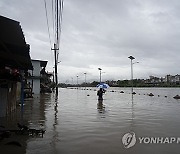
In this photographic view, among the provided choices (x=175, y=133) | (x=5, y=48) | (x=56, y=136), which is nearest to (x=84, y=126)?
(x=56, y=136)

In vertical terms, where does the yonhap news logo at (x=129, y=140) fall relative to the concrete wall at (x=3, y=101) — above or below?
below

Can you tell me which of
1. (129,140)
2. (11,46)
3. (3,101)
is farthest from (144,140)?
(3,101)

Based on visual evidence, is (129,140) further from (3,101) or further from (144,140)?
(3,101)

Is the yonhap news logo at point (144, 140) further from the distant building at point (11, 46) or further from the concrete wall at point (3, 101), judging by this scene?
the concrete wall at point (3, 101)

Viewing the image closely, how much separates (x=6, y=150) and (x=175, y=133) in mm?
6191

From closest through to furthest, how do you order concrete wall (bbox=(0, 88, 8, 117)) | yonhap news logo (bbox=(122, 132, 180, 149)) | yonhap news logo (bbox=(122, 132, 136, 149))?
yonhap news logo (bbox=(122, 132, 136, 149)), yonhap news logo (bbox=(122, 132, 180, 149)), concrete wall (bbox=(0, 88, 8, 117))

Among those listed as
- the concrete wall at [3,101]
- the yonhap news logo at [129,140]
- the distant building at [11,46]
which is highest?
the distant building at [11,46]

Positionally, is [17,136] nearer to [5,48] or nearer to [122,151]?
[5,48]

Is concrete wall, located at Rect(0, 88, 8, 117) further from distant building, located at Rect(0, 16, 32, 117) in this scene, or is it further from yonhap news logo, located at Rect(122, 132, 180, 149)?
yonhap news logo, located at Rect(122, 132, 180, 149)

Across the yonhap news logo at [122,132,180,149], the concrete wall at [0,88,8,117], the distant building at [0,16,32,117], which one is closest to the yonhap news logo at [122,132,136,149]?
the yonhap news logo at [122,132,180,149]

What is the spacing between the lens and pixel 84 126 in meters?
10.6

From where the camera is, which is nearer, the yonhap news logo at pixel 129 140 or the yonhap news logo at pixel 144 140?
the yonhap news logo at pixel 129 140

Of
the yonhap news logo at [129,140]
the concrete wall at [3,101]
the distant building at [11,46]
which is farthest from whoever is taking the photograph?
the concrete wall at [3,101]

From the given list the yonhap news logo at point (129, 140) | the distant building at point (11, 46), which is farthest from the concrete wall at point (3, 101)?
the yonhap news logo at point (129, 140)
